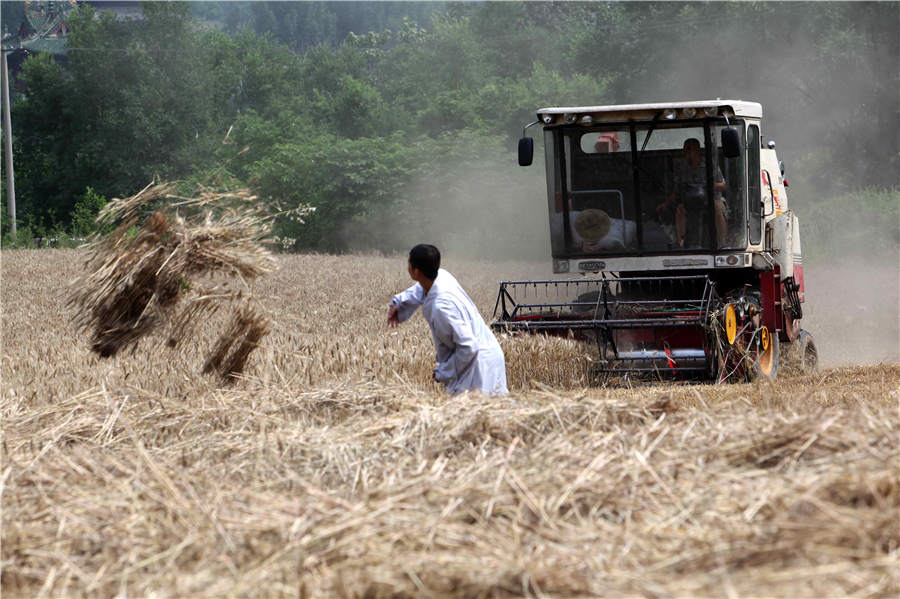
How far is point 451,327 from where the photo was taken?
244 inches

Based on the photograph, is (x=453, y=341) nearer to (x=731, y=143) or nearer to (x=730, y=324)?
(x=730, y=324)

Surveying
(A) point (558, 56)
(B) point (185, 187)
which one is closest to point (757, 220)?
(B) point (185, 187)

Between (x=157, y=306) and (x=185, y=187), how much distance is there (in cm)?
3424

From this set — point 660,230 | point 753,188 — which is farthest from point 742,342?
point 753,188

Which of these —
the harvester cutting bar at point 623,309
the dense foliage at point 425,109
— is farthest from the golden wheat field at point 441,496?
the dense foliage at point 425,109

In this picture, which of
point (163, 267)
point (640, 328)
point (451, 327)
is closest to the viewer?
point (163, 267)

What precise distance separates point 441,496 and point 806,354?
899cm

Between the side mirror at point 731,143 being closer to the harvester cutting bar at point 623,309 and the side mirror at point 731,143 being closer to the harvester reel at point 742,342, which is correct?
the harvester cutting bar at point 623,309

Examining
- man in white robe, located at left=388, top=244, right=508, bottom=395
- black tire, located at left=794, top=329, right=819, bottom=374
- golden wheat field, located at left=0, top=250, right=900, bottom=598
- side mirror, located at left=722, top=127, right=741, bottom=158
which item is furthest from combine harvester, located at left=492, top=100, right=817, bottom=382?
golden wheat field, located at left=0, top=250, right=900, bottom=598

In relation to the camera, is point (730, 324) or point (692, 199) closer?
point (730, 324)

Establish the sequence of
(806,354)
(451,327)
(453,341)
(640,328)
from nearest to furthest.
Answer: (451,327)
(453,341)
(640,328)
(806,354)

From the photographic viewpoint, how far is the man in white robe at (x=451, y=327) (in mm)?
6215

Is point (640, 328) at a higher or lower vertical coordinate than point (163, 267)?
lower

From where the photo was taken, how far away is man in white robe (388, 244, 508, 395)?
621 cm
